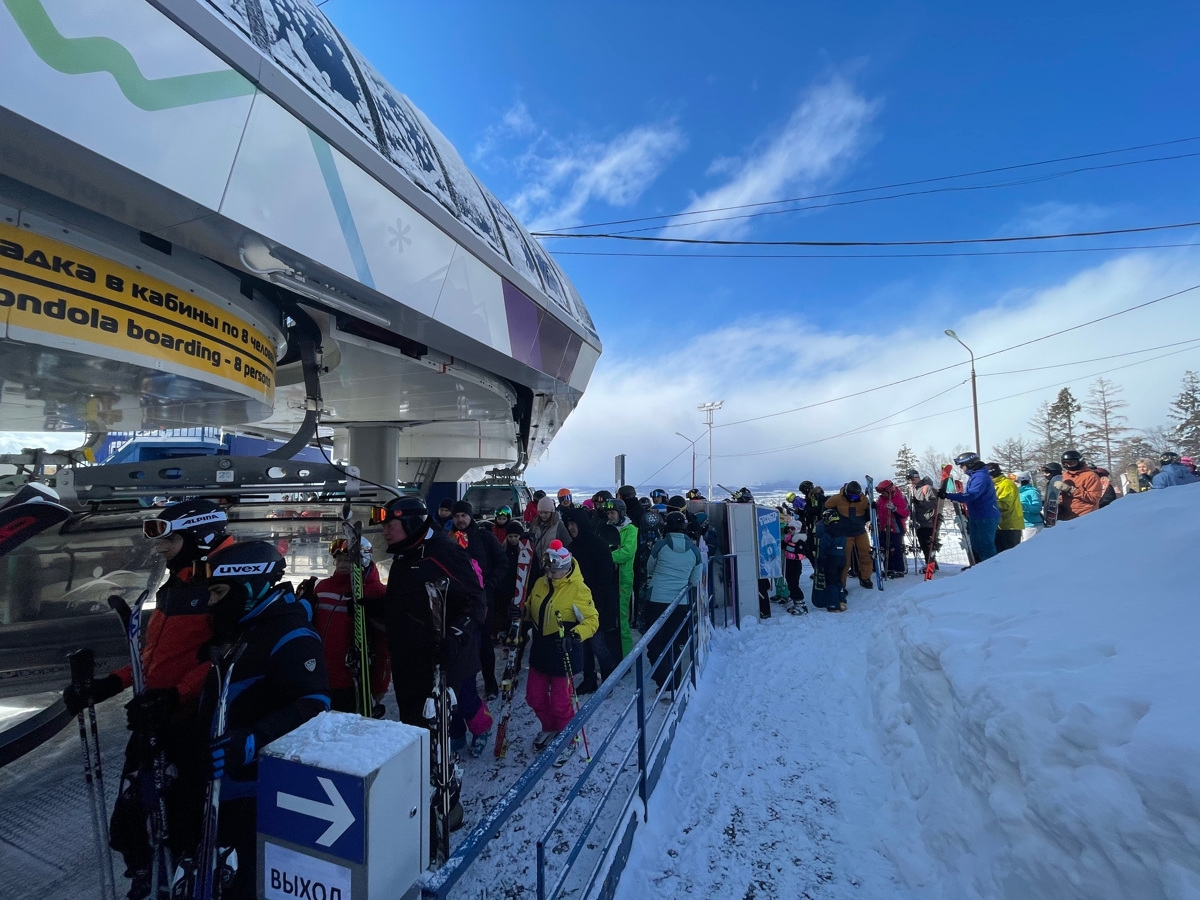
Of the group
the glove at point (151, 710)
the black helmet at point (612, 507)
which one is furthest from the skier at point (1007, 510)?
the glove at point (151, 710)

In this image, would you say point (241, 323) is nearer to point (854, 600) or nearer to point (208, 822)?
point (208, 822)

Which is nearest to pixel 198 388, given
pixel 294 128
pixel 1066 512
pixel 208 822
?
pixel 294 128

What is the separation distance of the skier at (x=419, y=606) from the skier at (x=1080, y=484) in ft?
28.3

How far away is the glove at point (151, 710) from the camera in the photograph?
247 centimetres

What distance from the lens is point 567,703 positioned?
4281 mm

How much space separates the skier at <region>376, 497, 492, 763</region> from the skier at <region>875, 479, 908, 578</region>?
7.77 metres

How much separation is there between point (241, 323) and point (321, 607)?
3.08 m

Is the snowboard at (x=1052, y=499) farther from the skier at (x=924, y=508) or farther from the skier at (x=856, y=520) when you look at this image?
the skier at (x=856, y=520)

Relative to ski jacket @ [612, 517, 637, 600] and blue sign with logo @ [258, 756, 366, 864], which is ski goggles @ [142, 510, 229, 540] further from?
ski jacket @ [612, 517, 637, 600]

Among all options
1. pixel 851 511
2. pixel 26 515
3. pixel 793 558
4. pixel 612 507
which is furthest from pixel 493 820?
pixel 851 511

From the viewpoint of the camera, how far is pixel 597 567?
544 centimetres

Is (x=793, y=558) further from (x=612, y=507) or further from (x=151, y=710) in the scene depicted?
(x=151, y=710)

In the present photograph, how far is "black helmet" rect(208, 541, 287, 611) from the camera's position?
2484mm

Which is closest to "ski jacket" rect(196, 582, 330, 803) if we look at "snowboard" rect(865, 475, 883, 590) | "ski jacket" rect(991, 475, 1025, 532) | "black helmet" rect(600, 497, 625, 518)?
"black helmet" rect(600, 497, 625, 518)
